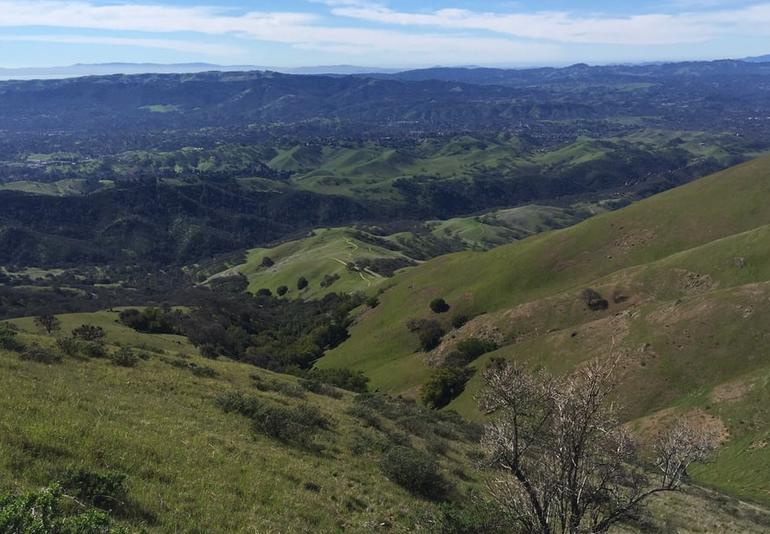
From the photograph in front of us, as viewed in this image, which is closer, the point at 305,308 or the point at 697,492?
the point at 697,492

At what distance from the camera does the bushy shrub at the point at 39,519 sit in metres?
7.73

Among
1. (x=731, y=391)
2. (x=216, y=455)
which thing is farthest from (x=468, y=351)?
(x=216, y=455)

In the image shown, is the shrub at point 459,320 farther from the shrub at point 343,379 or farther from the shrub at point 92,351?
the shrub at point 92,351

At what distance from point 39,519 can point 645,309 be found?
67.3 m

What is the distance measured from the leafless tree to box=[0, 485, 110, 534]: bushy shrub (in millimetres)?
9358

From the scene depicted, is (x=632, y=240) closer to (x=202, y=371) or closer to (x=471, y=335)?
(x=471, y=335)

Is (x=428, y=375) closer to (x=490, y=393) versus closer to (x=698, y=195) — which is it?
(x=490, y=393)

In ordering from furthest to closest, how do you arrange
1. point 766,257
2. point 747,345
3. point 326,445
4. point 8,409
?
point 766,257, point 747,345, point 326,445, point 8,409

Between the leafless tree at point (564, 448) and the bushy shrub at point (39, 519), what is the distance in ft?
30.7

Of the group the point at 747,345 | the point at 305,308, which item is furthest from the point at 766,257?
the point at 305,308

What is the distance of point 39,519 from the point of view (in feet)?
26.3

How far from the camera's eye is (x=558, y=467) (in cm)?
Answer: 1323

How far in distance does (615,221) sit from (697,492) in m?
78.8

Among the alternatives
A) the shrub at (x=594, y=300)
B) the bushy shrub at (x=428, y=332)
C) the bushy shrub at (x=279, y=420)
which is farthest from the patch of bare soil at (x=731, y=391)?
the bushy shrub at (x=428, y=332)
